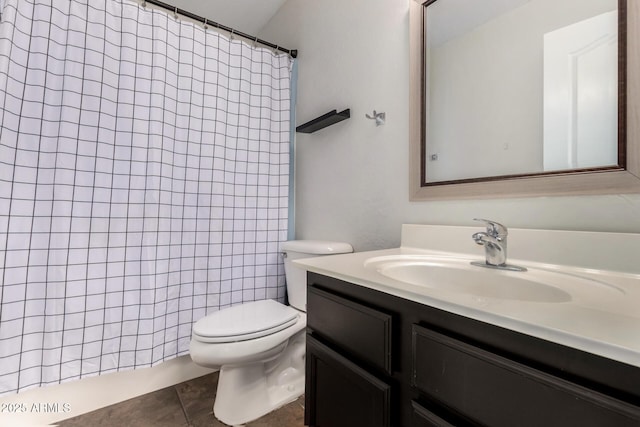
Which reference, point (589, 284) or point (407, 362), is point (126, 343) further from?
point (589, 284)

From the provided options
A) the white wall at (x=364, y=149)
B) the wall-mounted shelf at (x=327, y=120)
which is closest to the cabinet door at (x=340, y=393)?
the white wall at (x=364, y=149)

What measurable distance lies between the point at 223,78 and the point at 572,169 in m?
1.61

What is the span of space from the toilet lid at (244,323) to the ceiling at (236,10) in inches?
77.0

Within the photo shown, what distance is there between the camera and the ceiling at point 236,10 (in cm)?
187

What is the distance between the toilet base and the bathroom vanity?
487 millimetres

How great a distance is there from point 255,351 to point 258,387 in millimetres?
278

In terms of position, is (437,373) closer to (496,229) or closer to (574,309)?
(574,309)

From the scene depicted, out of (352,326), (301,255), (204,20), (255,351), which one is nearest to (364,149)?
(301,255)

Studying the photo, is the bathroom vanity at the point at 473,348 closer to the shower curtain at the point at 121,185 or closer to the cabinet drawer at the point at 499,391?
the cabinet drawer at the point at 499,391

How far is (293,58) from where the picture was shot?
185cm

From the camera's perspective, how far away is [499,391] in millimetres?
437

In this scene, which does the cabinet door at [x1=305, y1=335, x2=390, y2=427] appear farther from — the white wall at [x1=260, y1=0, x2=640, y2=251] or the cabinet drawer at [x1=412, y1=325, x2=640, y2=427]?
the white wall at [x1=260, y1=0, x2=640, y2=251]

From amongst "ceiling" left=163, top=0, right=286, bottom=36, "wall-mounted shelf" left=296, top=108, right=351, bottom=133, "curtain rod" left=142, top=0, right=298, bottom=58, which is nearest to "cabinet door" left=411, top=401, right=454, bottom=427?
"wall-mounted shelf" left=296, top=108, right=351, bottom=133

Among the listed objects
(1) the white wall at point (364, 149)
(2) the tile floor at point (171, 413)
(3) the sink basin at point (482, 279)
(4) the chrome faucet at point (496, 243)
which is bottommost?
(2) the tile floor at point (171, 413)
